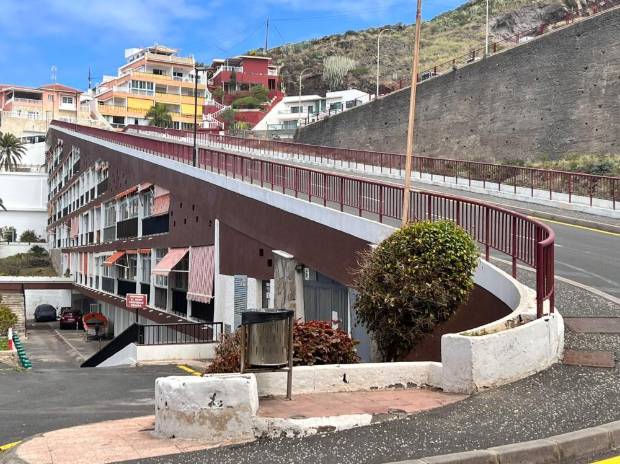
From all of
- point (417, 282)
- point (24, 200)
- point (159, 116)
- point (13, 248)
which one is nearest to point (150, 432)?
point (417, 282)

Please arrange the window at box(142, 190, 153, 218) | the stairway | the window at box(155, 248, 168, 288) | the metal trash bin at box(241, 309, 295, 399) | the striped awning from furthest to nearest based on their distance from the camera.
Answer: the stairway
the window at box(142, 190, 153, 218)
the window at box(155, 248, 168, 288)
the striped awning
the metal trash bin at box(241, 309, 295, 399)

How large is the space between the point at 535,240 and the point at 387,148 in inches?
1868

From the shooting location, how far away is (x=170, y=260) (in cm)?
3067

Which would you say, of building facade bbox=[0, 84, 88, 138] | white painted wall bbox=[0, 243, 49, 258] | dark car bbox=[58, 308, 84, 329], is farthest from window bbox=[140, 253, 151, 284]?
building facade bbox=[0, 84, 88, 138]

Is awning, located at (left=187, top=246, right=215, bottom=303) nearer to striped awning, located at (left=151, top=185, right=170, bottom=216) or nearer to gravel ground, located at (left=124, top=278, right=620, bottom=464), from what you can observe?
striped awning, located at (left=151, top=185, right=170, bottom=216)

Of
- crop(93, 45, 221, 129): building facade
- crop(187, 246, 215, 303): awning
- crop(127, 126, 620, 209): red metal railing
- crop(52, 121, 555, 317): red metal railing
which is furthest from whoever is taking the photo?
crop(93, 45, 221, 129): building facade

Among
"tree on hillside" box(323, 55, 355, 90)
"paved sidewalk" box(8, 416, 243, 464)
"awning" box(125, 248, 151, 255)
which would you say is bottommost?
"awning" box(125, 248, 151, 255)

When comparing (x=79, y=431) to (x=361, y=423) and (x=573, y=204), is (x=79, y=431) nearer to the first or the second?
(x=361, y=423)

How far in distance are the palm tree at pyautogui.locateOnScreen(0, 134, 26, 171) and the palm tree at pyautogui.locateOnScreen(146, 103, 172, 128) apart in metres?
18.7

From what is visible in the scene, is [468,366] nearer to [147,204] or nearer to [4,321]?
[147,204]

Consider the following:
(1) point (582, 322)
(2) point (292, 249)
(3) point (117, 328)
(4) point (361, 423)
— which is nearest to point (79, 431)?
→ (4) point (361, 423)

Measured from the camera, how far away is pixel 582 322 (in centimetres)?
973

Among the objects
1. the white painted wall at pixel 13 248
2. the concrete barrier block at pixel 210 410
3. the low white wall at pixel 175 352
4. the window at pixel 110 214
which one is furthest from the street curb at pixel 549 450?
the white painted wall at pixel 13 248

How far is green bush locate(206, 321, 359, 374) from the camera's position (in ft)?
27.1
